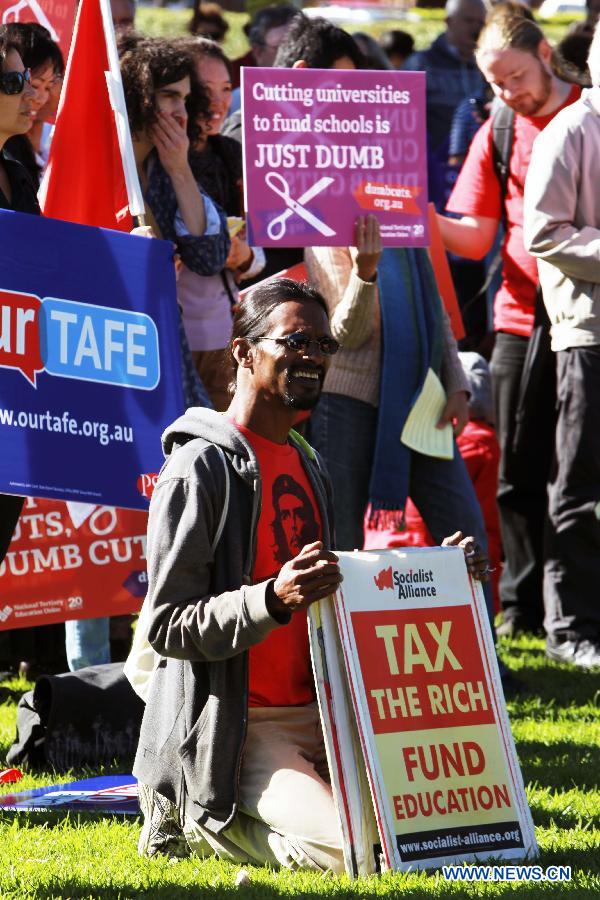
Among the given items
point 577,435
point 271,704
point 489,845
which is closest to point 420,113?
point 577,435

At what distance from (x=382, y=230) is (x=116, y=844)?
2572 mm

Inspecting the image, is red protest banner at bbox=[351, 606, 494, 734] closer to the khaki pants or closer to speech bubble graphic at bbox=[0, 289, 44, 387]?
the khaki pants

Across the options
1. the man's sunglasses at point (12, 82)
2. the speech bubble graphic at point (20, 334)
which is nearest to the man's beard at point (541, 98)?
the man's sunglasses at point (12, 82)

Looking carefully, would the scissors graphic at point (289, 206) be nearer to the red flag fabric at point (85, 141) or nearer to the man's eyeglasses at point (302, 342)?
the red flag fabric at point (85, 141)

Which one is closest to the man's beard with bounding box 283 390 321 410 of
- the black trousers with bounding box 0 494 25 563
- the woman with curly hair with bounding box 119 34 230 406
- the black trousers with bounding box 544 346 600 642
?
the black trousers with bounding box 0 494 25 563

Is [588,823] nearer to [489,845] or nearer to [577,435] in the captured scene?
[489,845]

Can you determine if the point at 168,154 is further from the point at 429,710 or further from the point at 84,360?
the point at 429,710

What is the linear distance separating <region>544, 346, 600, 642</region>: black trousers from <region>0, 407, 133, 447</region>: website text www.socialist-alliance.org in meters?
2.45

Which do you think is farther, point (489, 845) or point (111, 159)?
point (111, 159)

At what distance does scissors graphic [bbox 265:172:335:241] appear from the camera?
5.95 metres

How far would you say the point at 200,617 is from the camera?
14.0 ft

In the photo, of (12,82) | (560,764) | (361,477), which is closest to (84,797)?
(560,764)

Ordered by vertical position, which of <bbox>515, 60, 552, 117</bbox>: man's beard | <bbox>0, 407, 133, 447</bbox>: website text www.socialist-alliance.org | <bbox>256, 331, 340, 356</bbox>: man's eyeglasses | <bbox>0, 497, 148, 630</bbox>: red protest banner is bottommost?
<bbox>0, 497, 148, 630</bbox>: red protest banner

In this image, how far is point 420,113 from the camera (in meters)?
6.25
